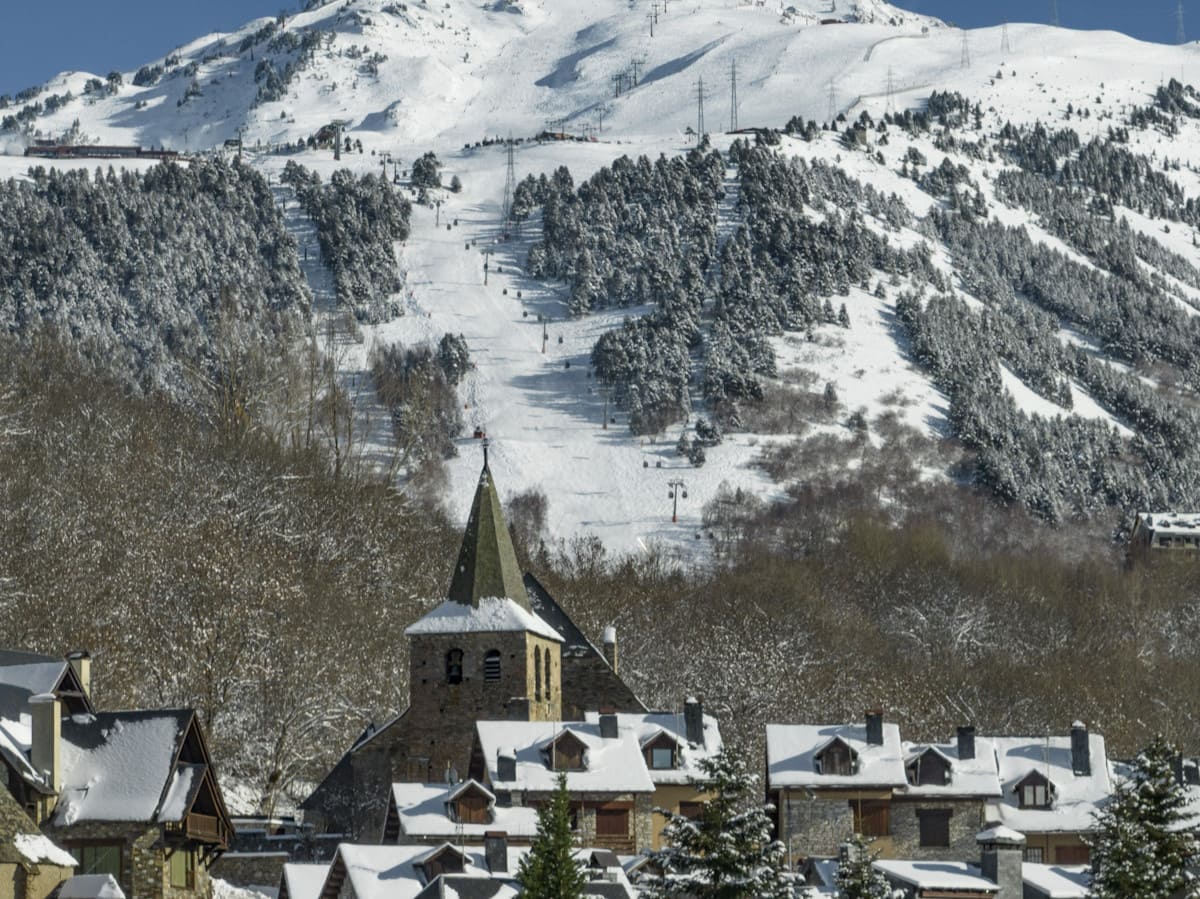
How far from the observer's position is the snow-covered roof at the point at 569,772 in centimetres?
7512

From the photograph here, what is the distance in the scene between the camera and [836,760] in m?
76.8

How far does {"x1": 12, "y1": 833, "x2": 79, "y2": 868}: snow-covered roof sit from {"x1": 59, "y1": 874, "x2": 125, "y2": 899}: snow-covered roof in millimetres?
456

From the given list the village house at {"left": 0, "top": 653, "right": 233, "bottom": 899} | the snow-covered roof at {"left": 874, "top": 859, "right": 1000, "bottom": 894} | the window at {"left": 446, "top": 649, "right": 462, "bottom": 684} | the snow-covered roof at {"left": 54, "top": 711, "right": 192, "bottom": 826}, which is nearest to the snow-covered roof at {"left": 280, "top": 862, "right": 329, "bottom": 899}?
the village house at {"left": 0, "top": 653, "right": 233, "bottom": 899}

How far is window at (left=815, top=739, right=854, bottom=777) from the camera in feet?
251

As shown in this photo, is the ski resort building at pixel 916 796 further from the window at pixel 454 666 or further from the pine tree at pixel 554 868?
the pine tree at pixel 554 868

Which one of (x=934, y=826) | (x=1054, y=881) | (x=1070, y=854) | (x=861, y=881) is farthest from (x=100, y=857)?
(x=1070, y=854)

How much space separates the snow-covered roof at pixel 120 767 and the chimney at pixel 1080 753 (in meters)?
29.8

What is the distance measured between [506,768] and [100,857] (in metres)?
19.4

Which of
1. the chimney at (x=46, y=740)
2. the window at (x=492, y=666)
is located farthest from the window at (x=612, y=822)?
the chimney at (x=46, y=740)

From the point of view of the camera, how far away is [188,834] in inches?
2295

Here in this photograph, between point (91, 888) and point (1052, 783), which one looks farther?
point (1052, 783)

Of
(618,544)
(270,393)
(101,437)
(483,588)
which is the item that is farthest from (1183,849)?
(618,544)

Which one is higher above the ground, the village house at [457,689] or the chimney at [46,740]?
the chimney at [46,740]

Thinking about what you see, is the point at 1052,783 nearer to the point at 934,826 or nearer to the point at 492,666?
the point at 934,826
